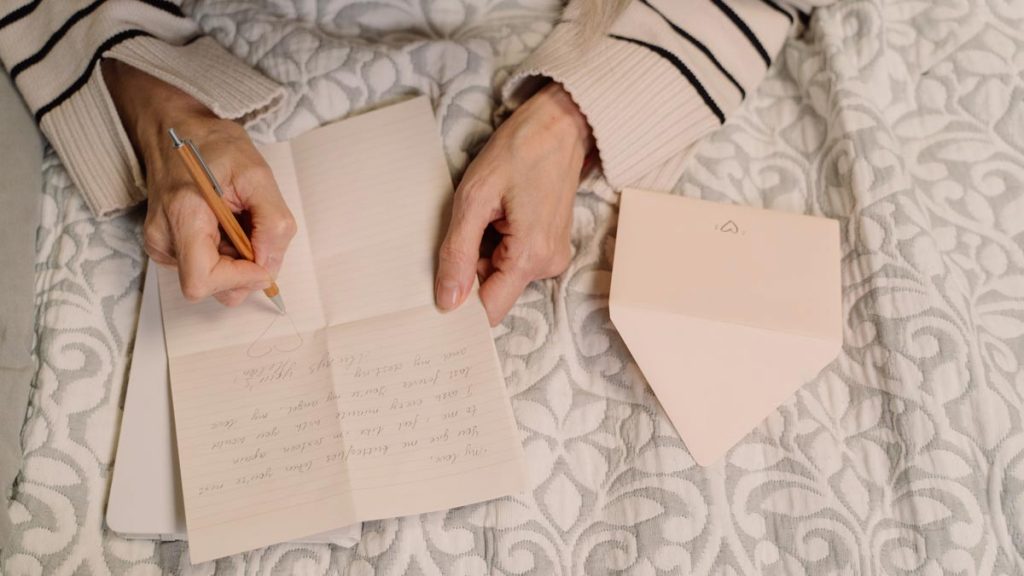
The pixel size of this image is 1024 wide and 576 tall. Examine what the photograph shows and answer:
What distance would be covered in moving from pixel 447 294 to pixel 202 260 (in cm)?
19

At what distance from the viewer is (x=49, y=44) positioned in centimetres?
72

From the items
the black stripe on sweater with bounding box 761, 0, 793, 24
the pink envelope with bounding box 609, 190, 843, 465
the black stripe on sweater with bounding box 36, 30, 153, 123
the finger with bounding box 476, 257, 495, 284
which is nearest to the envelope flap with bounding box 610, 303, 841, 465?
the pink envelope with bounding box 609, 190, 843, 465

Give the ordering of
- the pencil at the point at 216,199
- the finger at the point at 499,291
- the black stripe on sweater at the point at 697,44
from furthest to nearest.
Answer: the black stripe on sweater at the point at 697,44 < the finger at the point at 499,291 < the pencil at the point at 216,199

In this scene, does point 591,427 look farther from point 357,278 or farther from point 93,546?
point 93,546

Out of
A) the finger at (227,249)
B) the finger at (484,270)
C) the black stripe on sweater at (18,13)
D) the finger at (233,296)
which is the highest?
the black stripe on sweater at (18,13)

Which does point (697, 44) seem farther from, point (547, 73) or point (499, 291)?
point (499, 291)

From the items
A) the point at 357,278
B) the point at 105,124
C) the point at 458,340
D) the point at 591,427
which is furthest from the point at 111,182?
the point at 591,427

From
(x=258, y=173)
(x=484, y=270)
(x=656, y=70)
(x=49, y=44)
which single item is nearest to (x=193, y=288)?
(x=258, y=173)

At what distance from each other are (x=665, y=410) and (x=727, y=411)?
0.16ft

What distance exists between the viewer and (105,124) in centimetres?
71

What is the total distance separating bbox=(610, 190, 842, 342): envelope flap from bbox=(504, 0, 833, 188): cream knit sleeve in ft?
0.19

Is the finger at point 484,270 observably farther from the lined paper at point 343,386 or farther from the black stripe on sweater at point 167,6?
the black stripe on sweater at point 167,6

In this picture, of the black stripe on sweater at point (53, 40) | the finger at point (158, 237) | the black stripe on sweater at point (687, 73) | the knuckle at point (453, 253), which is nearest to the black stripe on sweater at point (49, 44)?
the black stripe on sweater at point (53, 40)

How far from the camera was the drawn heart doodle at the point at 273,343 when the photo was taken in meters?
0.63
